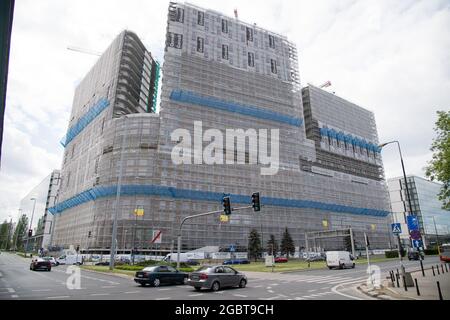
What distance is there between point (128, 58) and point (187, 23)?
73.9ft

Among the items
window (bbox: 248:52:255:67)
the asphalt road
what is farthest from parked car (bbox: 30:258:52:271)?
window (bbox: 248:52:255:67)

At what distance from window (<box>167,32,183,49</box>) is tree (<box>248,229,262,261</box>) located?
51116mm

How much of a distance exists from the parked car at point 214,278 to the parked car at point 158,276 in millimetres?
3135

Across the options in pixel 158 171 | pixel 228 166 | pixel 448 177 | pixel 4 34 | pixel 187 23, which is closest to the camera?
pixel 4 34

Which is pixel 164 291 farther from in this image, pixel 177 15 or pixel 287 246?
pixel 177 15

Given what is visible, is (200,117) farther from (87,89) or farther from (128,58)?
(87,89)

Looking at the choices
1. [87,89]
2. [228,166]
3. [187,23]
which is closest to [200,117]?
[228,166]

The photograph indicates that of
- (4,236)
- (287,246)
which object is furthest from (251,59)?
Answer: (4,236)

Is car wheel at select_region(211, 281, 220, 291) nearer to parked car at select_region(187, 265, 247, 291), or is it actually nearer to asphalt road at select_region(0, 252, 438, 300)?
parked car at select_region(187, 265, 247, 291)

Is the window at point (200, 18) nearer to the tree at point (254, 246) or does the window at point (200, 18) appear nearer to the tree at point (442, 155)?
the tree at point (254, 246)

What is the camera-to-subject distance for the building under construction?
64812mm

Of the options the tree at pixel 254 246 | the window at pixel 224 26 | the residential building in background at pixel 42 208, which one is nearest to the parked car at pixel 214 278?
the tree at pixel 254 246

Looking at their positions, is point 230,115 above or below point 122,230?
above
